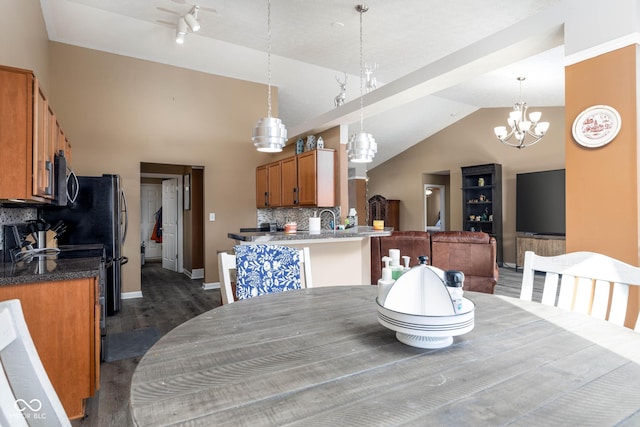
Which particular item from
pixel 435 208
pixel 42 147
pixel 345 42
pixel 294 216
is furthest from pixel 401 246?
pixel 435 208

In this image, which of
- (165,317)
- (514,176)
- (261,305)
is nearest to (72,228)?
(165,317)

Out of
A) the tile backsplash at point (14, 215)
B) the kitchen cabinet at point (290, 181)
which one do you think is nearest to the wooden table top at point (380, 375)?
the tile backsplash at point (14, 215)

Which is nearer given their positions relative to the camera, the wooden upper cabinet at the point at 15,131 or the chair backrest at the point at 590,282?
the chair backrest at the point at 590,282

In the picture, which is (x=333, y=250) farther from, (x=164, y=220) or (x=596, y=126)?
(x=164, y=220)

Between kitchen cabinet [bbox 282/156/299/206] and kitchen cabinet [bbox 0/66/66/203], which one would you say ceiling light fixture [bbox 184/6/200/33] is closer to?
kitchen cabinet [bbox 282/156/299/206]

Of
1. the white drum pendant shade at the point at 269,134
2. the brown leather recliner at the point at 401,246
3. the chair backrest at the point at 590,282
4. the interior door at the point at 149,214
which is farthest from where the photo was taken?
the interior door at the point at 149,214

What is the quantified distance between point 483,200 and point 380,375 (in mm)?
7782

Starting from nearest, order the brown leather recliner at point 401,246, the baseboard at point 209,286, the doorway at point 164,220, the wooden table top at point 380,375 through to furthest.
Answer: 1. the wooden table top at point 380,375
2. the brown leather recliner at point 401,246
3. the baseboard at point 209,286
4. the doorway at point 164,220

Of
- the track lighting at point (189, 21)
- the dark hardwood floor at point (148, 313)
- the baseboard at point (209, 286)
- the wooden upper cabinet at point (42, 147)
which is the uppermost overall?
the track lighting at point (189, 21)

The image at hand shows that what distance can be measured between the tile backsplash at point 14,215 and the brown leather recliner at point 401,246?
3766mm

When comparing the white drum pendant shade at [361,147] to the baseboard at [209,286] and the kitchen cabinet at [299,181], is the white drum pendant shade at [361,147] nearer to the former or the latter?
the kitchen cabinet at [299,181]

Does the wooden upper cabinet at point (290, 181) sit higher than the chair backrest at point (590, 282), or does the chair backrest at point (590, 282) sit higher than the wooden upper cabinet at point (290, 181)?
the wooden upper cabinet at point (290, 181)

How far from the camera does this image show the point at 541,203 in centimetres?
669

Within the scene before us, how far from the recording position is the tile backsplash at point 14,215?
270 centimetres
